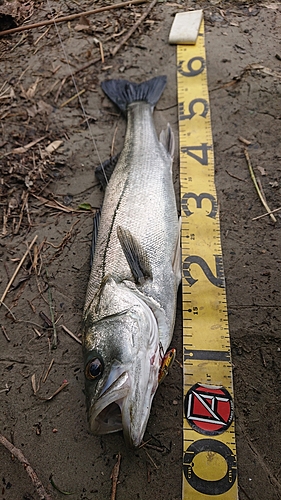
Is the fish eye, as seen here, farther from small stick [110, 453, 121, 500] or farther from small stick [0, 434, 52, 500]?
small stick [0, 434, 52, 500]

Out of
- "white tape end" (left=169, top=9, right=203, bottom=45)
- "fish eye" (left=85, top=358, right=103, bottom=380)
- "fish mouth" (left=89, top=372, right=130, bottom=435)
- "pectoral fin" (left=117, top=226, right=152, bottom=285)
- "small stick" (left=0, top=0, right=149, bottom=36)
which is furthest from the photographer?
"small stick" (left=0, top=0, right=149, bottom=36)

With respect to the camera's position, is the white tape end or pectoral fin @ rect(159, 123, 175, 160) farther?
the white tape end

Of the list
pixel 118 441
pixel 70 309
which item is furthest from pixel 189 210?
pixel 118 441

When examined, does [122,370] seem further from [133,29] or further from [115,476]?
[133,29]

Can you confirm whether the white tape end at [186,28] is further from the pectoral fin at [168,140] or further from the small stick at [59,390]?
the small stick at [59,390]

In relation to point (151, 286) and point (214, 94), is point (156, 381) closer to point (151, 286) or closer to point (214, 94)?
point (151, 286)

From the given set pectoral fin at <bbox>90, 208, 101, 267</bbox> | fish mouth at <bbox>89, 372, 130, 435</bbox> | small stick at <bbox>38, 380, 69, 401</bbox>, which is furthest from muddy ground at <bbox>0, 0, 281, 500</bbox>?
fish mouth at <bbox>89, 372, 130, 435</bbox>

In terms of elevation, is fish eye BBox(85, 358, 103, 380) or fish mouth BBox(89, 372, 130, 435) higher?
fish eye BBox(85, 358, 103, 380)
